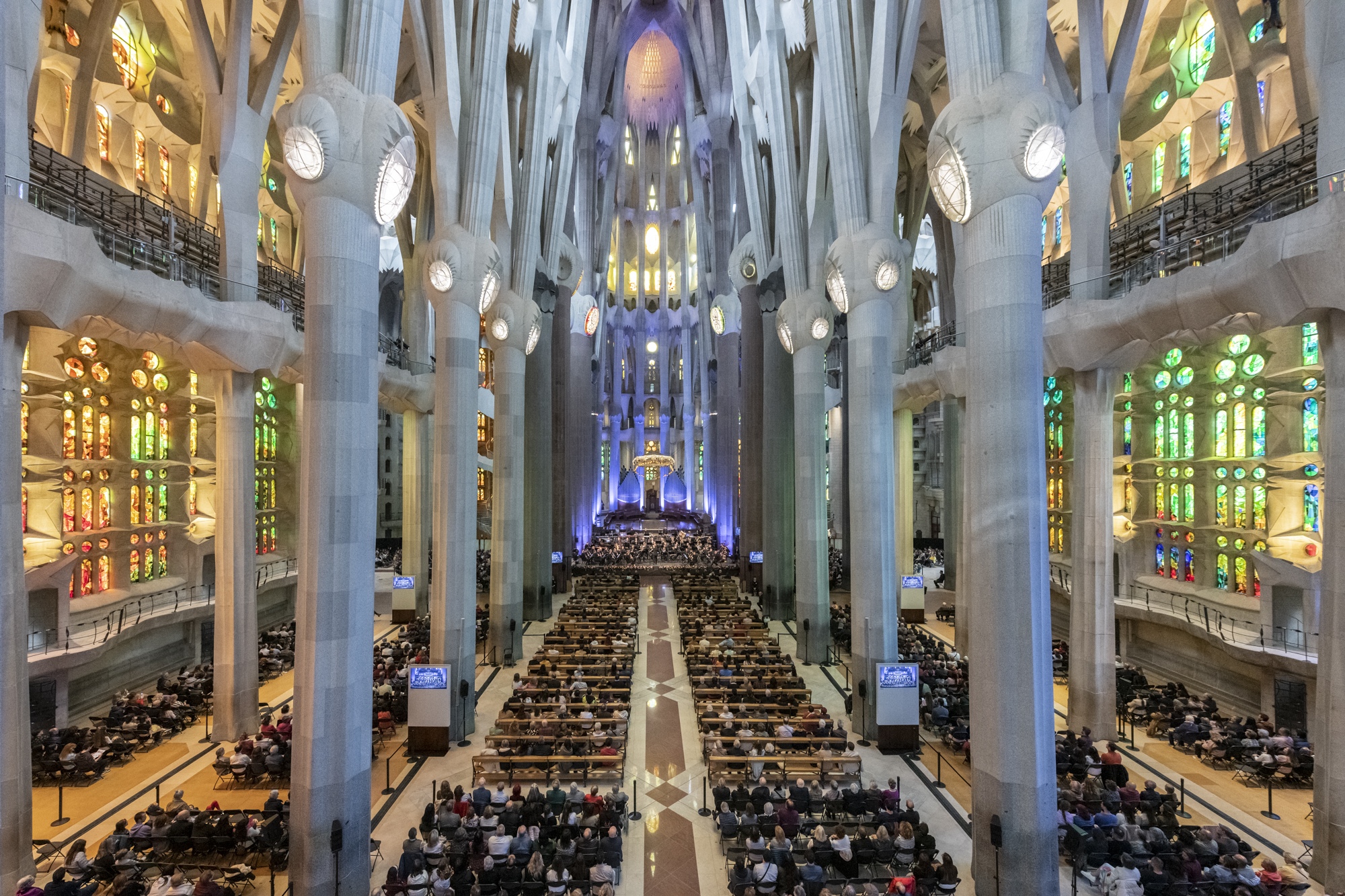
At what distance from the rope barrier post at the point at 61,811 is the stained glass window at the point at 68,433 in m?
9.79

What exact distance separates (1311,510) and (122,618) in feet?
96.2

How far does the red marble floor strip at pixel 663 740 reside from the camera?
1302cm

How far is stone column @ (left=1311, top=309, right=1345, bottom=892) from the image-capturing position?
9.07 metres

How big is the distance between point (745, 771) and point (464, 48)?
16593 millimetres

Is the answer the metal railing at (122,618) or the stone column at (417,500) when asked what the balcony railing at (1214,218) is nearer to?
the metal railing at (122,618)

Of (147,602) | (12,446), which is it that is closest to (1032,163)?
(12,446)

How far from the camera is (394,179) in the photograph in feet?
33.1

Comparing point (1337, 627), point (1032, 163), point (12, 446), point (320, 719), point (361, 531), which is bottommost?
point (320, 719)

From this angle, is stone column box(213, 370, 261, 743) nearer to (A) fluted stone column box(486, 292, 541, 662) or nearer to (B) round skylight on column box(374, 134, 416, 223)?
(A) fluted stone column box(486, 292, 541, 662)

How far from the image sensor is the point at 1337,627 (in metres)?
9.17

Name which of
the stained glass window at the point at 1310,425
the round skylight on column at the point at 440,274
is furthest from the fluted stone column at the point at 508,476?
the stained glass window at the point at 1310,425

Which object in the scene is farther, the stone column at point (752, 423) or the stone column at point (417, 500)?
the stone column at point (752, 423)

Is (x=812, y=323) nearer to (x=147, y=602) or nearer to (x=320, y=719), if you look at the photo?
(x=320, y=719)

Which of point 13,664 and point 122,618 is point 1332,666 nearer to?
point 13,664
